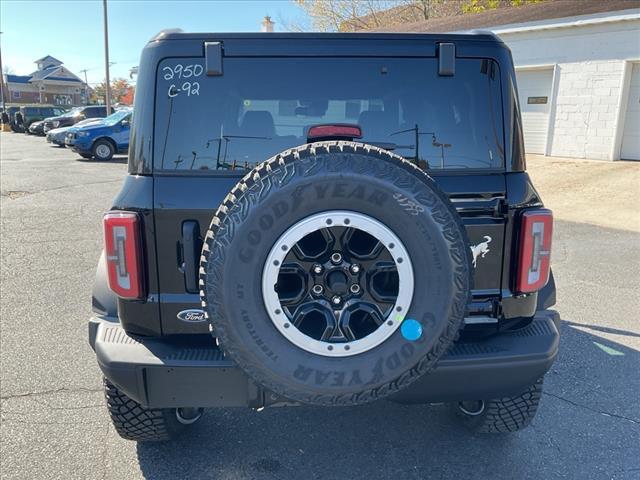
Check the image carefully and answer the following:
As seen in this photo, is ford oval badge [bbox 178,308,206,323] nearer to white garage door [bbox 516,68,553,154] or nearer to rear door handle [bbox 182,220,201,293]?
rear door handle [bbox 182,220,201,293]

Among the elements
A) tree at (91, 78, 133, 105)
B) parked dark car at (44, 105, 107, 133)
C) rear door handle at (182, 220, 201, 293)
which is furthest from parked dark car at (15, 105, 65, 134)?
tree at (91, 78, 133, 105)

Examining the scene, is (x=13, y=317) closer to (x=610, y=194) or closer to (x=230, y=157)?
(x=230, y=157)

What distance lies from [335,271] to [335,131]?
0.65 metres

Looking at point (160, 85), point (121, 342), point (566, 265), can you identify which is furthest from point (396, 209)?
point (566, 265)

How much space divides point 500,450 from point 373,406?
2.41 ft

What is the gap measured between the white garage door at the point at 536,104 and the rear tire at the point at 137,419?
13.0 meters

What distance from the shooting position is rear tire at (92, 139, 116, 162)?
16.3 meters

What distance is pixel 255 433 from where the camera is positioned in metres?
2.75

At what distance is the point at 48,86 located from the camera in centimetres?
7788

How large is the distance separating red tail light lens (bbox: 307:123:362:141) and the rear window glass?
0.05 m

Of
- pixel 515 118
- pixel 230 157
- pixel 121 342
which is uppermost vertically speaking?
pixel 515 118

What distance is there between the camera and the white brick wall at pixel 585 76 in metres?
11.8

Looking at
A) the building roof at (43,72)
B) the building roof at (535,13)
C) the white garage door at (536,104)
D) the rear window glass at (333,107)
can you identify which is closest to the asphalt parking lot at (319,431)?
the rear window glass at (333,107)

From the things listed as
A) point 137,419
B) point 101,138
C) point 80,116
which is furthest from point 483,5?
point 137,419
